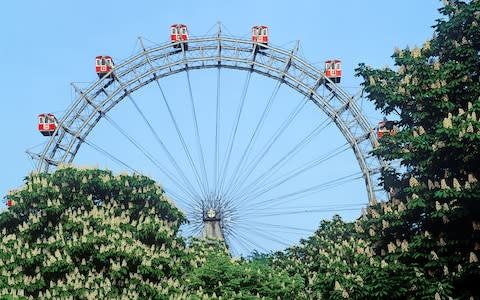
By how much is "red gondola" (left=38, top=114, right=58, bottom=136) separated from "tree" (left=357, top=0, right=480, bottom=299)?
32865mm

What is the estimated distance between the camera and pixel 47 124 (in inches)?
1925

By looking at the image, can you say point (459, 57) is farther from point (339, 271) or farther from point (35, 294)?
point (35, 294)

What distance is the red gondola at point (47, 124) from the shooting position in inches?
1918

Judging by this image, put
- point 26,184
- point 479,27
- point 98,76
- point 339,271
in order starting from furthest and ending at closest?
point 98,76 → point 26,184 → point 339,271 → point 479,27

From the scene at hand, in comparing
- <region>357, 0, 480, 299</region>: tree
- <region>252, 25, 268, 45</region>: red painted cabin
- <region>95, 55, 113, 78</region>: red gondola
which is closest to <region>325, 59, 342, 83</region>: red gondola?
<region>252, 25, 268, 45</region>: red painted cabin

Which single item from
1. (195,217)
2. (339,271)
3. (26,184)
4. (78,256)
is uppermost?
(195,217)

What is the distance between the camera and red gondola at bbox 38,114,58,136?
160 ft

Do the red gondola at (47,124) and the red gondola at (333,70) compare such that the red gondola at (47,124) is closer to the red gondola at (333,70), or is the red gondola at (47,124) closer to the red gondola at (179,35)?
the red gondola at (179,35)

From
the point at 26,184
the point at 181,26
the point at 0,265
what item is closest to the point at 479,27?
the point at 0,265

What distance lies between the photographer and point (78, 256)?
2566 centimetres

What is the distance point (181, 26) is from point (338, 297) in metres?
34.2

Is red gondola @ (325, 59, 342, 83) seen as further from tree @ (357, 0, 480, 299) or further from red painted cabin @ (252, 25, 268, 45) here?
tree @ (357, 0, 480, 299)

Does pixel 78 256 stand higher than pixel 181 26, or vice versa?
pixel 181 26

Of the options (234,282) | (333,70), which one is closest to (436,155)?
(234,282)
